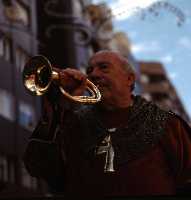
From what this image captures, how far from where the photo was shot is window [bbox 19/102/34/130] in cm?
2517

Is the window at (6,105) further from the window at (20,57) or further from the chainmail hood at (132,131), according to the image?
the chainmail hood at (132,131)

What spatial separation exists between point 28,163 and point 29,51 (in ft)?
78.7

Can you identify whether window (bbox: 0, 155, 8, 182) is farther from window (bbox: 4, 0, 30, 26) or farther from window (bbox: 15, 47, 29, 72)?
window (bbox: 4, 0, 30, 26)

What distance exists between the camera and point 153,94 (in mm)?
65812

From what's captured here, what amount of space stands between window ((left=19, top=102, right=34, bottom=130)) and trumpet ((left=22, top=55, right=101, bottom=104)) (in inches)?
859

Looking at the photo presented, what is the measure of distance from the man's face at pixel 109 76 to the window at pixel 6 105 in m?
20.0

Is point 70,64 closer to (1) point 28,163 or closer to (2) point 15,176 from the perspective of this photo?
(2) point 15,176

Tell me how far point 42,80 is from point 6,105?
20692 millimetres

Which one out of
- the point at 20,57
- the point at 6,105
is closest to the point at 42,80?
the point at 6,105

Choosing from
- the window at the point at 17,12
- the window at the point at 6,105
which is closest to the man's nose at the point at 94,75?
the window at the point at 6,105

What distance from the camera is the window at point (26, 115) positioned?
991 inches

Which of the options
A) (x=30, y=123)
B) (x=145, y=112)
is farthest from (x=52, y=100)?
(x=30, y=123)

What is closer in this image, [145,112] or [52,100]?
[52,100]

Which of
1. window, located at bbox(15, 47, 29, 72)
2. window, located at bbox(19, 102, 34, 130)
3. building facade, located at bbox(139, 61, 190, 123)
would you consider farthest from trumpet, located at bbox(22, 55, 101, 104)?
building facade, located at bbox(139, 61, 190, 123)
